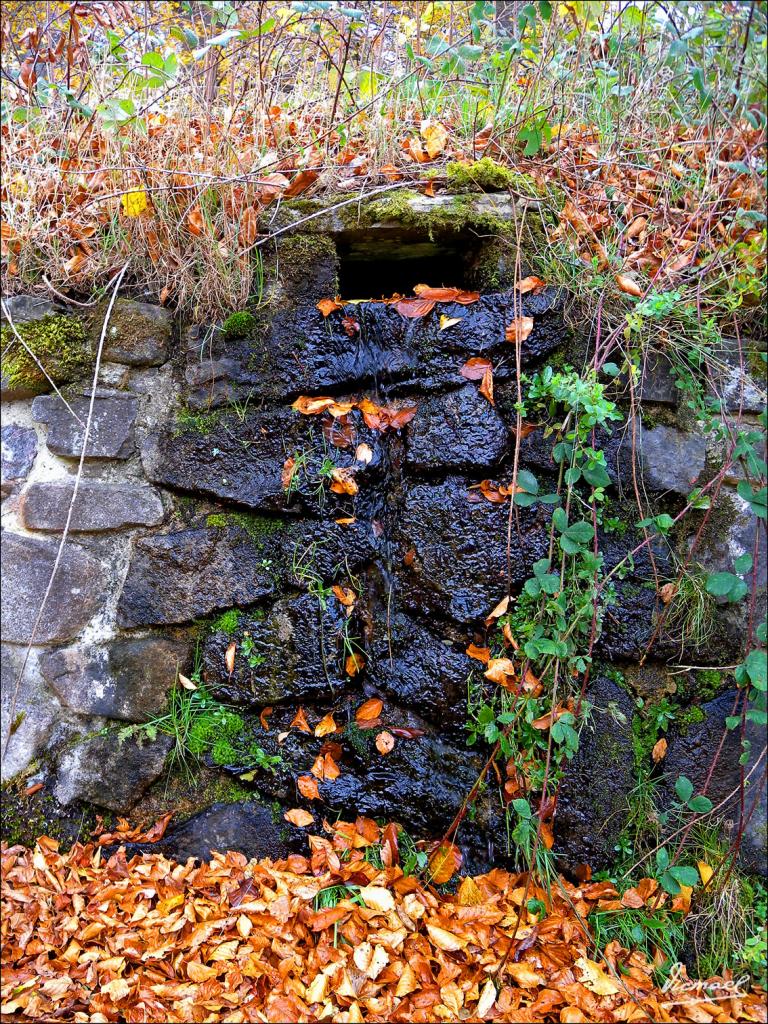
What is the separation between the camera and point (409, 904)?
68.3 inches

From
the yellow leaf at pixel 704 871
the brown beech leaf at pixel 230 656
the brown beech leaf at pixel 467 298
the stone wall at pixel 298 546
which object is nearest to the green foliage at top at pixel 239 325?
the stone wall at pixel 298 546

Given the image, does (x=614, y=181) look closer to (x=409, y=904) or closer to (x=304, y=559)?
(x=304, y=559)

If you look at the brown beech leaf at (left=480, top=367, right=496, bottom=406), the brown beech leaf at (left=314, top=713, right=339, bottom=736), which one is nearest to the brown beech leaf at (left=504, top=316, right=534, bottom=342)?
the brown beech leaf at (left=480, top=367, right=496, bottom=406)

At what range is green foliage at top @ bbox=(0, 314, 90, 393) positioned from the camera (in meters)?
2.06

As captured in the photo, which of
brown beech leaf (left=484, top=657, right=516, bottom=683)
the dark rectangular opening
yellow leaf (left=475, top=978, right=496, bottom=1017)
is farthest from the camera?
the dark rectangular opening

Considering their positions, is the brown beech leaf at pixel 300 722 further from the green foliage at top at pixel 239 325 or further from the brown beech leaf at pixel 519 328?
the brown beech leaf at pixel 519 328

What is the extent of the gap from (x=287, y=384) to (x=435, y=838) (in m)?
1.46

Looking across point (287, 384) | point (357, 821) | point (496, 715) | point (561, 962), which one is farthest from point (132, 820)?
point (287, 384)

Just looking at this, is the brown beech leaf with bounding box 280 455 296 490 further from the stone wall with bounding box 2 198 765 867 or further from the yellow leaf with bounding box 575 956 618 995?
the yellow leaf with bounding box 575 956 618 995

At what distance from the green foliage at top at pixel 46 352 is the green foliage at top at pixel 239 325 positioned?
0.47 m

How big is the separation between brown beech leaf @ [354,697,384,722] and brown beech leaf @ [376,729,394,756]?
0.06 metres

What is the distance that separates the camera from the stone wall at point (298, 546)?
193 cm

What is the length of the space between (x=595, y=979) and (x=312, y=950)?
717mm

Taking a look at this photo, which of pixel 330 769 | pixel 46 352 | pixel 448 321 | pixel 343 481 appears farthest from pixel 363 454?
pixel 46 352
